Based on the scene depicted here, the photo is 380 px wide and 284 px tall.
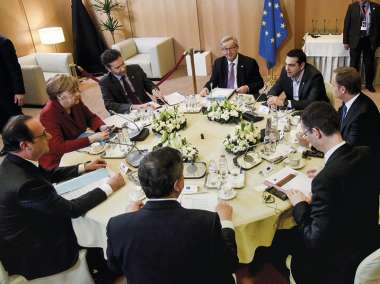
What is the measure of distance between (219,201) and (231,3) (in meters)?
5.51

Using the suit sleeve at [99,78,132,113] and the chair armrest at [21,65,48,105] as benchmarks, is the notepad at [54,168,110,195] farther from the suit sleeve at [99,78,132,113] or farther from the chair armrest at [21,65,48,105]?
the chair armrest at [21,65,48,105]

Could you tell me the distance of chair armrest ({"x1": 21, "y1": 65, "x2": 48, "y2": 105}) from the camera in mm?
6066

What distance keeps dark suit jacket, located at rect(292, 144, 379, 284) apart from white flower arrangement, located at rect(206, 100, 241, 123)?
3.98 ft

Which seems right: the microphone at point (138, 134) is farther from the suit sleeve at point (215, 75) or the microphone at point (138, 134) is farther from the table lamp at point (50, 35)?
the table lamp at point (50, 35)

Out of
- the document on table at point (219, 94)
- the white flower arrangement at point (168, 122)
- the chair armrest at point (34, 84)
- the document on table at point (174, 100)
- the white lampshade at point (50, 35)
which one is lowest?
the chair armrest at point (34, 84)

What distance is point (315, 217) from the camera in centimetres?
187

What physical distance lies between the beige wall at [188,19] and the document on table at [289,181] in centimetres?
481

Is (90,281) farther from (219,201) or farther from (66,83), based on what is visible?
(66,83)

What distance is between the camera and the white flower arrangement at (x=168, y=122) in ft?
9.93

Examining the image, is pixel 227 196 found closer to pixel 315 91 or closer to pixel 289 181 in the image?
pixel 289 181

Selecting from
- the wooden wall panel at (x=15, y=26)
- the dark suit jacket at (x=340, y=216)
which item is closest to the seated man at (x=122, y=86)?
the dark suit jacket at (x=340, y=216)

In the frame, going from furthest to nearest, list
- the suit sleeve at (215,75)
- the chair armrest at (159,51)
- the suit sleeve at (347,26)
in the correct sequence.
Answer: the chair armrest at (159,51) → the suit sleeve at (347,26) → the suit sleeve at (215,75)

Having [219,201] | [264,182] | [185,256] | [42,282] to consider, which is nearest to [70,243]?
[42,282]

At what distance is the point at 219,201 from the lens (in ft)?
7.00
